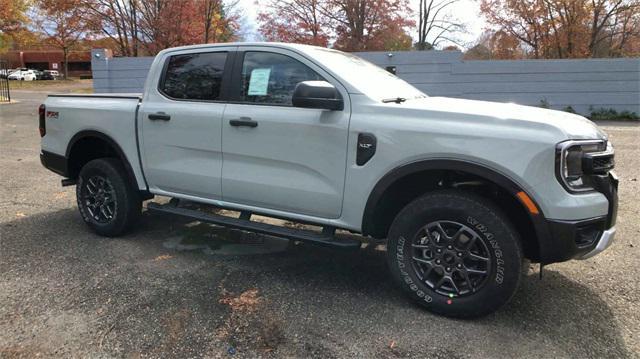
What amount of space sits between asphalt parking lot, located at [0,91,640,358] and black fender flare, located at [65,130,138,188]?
681mm

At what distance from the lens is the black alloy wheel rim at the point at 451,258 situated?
3295mm

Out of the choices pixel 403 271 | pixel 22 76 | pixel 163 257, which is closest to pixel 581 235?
pixel 403 271

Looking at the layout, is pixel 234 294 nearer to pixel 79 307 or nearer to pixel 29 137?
pixel 79 307

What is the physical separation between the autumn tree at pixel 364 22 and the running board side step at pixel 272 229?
2387 cm

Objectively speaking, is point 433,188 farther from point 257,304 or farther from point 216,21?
point 216,21

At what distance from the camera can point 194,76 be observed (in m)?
4.61

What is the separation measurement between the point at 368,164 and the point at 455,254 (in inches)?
33.7

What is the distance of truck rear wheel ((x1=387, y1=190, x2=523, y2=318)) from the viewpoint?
3199mm

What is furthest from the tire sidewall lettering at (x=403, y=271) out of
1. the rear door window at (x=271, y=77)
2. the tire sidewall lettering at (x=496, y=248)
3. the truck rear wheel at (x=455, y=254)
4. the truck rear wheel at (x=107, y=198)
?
the truck rear wheel at (x=107, y=198)

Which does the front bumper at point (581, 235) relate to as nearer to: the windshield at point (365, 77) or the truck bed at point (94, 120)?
the windshield at point (365, 77)

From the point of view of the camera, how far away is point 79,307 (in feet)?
11.7

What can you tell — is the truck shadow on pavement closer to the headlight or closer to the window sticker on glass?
the headlight

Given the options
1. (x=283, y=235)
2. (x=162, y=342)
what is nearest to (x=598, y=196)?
(x=283, y=235)

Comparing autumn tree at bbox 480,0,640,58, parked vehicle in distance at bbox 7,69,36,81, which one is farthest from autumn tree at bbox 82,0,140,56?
parked vehicle in distance at bbox 7,69,36,81
